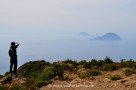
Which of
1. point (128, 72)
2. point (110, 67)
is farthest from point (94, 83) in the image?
point (110, 67)

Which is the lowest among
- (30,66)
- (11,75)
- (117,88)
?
(117,88)

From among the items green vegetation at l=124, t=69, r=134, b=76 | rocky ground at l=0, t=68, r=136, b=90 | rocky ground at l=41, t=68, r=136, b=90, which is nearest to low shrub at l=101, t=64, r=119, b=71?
rocky ground at l=0, t=68, r=136, b=90

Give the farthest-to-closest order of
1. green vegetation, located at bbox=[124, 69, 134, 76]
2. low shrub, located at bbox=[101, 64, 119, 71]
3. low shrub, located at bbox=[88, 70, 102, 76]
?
low shrub, located at bbox=[101, 64, 119, 71] < low shrub, located at bbox=[88, 70, 102, 76] < green vegetation, located at bbox=[124, 69, 134, 76]

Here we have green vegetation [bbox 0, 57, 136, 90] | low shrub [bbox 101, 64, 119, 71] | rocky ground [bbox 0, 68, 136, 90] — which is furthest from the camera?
low shrub [bbox 101, 64, 119, 71]

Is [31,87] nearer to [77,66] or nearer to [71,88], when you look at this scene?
[71,88]

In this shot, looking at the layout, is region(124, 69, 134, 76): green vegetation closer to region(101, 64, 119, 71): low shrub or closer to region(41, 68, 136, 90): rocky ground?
region(41, 68, 136, 90): rocky ground

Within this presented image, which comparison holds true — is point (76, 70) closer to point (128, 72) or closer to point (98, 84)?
point (128, 72)

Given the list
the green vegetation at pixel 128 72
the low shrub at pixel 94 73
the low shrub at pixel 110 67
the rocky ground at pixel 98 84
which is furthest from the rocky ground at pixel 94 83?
the low shrub at pixel 110 67

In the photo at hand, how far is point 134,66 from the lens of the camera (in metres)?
29.8

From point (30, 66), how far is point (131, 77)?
1252 cm

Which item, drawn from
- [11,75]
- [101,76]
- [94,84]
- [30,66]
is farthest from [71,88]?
[30,66]

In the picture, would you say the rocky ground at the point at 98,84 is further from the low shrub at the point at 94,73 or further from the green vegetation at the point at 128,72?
the low shrub at the point at 94,73

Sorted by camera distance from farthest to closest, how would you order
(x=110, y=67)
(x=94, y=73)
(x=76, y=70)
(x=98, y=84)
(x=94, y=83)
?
(x=76, y=70)
(x=110, y=67)
(x=94, y=73)
(x=94, y=83)
(x=98, y=84)

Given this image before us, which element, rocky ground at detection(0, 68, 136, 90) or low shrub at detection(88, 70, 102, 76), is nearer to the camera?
rocky ground at detection(0, 68, 136, 90)
